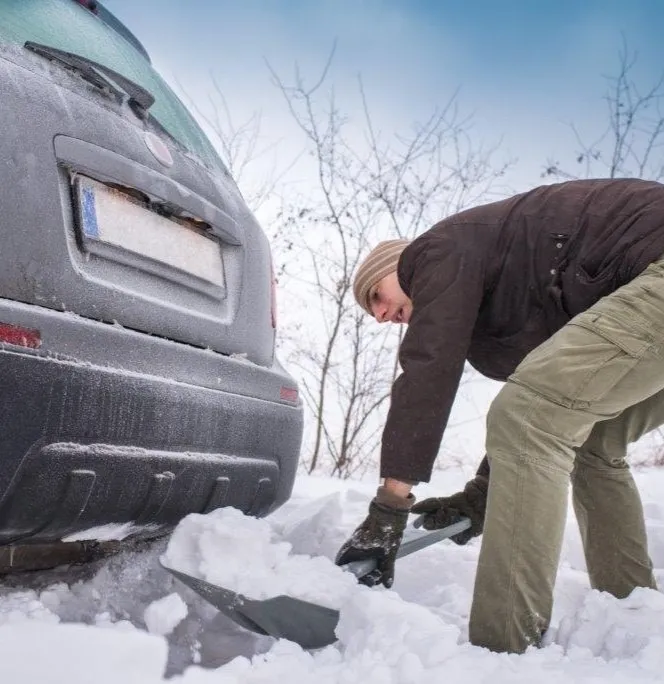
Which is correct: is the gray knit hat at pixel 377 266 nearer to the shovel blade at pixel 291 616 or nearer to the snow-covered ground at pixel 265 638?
the snow-covered ground at pixel 265 638

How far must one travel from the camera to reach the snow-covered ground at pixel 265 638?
3.76ft

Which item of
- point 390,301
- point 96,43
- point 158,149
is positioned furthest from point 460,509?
point 96,43

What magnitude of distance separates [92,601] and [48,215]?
41.9 inches

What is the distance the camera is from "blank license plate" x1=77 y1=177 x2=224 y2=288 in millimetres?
1532

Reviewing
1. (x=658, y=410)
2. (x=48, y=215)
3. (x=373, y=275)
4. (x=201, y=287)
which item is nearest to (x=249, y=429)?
(x=201, y=287)

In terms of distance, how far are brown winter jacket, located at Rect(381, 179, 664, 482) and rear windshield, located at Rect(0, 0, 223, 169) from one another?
0.86 m

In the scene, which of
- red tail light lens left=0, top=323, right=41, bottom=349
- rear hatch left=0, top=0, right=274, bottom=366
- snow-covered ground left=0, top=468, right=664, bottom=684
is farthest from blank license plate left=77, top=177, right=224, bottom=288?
snow-covered ground left=0, top=468, right=664, bottom=684

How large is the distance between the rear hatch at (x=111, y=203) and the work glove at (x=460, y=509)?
2.82 feet

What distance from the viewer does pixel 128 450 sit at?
1504 millimetres

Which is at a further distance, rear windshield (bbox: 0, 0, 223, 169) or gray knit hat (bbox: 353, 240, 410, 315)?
gray knit hat (bbox: 353, 240, 410, 315)

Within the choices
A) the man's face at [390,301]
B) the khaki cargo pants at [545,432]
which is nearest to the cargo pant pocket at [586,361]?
the khaki cargo pants at [545,432]

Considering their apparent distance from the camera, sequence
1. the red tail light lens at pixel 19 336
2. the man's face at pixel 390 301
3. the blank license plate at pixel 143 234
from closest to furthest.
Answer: the red tail light lens at pixel 19 336 < the blank license plate at pixel 143 234 < the man's face at pixel 390 301

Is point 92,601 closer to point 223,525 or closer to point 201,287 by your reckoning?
point 223,525

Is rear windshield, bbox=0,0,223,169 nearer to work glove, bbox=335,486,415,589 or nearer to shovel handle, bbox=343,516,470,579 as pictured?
work glove, bbox=335,486,415,589
